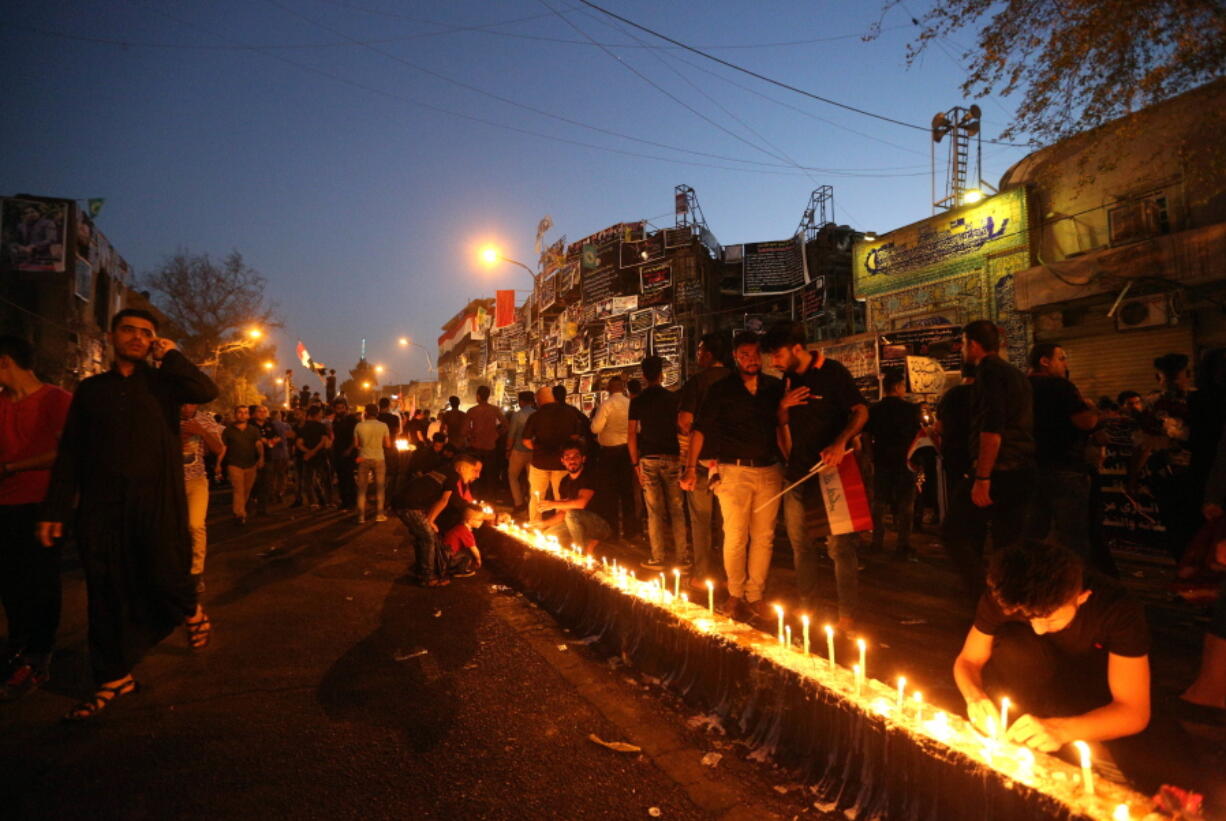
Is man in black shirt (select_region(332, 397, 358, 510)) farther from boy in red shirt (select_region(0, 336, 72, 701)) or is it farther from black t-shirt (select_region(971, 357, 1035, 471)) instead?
black t-shirt (select_region(971, 357, 1035, 471))

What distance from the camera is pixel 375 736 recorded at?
3.26m

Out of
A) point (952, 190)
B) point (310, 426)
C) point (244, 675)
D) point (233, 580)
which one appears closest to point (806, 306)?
point (952, 190)

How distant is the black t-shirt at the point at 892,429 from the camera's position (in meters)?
7.36

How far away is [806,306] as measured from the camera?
72.8ft

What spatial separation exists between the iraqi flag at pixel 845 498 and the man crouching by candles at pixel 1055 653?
1.48m

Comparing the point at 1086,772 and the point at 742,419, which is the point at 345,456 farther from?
the point at 1086,772

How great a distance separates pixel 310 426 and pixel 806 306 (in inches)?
628

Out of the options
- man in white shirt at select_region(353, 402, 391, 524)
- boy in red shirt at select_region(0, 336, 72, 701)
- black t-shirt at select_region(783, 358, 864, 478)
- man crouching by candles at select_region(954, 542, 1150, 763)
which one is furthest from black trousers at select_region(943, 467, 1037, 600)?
man in white shirt at select_region(353, 402, 391, 524)

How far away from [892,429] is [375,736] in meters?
6.08

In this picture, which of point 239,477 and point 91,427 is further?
point 239,477

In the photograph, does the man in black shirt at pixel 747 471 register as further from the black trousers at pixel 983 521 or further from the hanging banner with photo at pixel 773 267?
the hanging banner with photo at pixel 773 267

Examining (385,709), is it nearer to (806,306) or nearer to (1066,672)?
(1066,672)

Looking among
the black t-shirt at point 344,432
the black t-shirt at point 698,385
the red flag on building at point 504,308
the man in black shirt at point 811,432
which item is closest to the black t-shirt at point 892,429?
the black t-shirt at point 698,385

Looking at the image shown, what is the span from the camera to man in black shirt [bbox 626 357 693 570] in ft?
21.3
